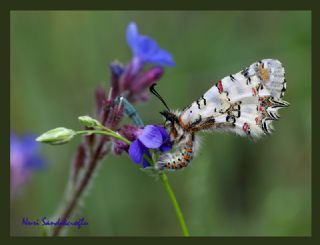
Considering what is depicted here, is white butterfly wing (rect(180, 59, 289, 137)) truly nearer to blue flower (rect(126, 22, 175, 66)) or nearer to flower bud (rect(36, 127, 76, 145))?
flower bud (rect(36, 127, 76, 145))

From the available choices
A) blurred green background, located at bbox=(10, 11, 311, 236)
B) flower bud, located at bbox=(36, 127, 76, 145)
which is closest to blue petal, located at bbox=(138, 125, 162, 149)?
flower bud, located at bbox=(36, 127, 76, 145)

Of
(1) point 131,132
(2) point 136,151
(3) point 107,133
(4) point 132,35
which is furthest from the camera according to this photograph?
(4) point 132,35

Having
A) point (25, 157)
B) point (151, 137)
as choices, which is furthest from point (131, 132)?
point (25, 157)

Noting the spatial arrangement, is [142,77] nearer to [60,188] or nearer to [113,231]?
[113,231]

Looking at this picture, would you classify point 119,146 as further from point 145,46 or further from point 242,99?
point 145,46

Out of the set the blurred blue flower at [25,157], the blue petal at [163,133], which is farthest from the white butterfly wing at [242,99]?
the blurred blue flower at [25,157]

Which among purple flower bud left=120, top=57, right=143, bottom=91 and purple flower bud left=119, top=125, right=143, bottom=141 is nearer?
purple flower bud left=119, top=125, right=143, bottom=141

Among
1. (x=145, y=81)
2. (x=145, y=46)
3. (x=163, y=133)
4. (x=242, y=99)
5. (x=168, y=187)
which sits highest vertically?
(x=145, y=46)
